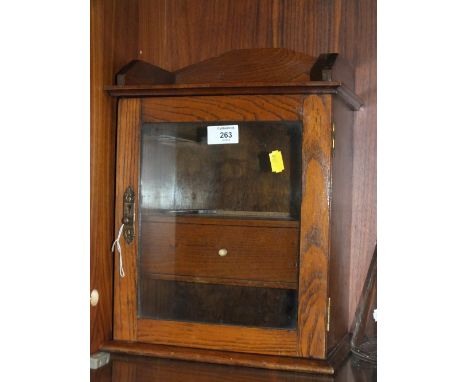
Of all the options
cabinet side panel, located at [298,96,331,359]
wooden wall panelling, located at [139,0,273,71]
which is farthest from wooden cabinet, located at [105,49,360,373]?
wooden wall panelling, located at [139,0,273,71]

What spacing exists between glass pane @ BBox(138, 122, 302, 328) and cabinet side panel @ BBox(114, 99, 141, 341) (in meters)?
0.02

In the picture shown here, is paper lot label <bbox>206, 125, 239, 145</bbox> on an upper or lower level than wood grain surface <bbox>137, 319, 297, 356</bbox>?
upper

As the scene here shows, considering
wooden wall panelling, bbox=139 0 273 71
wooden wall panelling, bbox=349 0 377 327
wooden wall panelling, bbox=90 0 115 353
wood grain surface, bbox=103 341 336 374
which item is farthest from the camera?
wooden wall panelling, bbox=139 0 273 71

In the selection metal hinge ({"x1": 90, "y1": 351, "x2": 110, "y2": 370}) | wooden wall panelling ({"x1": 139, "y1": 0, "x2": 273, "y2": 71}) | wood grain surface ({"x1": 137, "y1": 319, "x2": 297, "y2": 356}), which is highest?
wooden wall panelling ({"x1": 139, "y1": 0, "x2": 273, "y2": 71})

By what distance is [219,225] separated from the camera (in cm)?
134

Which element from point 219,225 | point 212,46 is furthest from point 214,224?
point 212,46

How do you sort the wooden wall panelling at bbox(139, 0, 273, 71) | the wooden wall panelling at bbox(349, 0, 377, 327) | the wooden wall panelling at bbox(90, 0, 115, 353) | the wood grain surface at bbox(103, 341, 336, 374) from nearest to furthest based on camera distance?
→ the wood grain surface at bbox(103, 341, 336, 374)
the wooden wall panelling at bbox(90, 0, 115, 353)
the wooden wall panelling at bbox(349, 0, 377, 327)
the wooden wall panelling at bbox(139, 0, 273, 71)

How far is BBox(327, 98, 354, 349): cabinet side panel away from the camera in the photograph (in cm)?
130

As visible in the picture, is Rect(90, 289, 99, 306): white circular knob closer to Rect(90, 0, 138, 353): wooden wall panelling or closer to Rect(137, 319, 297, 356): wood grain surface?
Rect(90, 0, 138, 353): wooden wall panelling

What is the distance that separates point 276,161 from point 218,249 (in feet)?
0.77

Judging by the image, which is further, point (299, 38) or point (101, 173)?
point (299, 38)

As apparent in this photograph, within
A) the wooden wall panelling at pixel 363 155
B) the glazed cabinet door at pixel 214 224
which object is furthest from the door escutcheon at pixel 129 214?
the wooden wall panelling at pixel 363 155

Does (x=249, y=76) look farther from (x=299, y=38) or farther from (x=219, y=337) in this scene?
(x=219, y=337)
